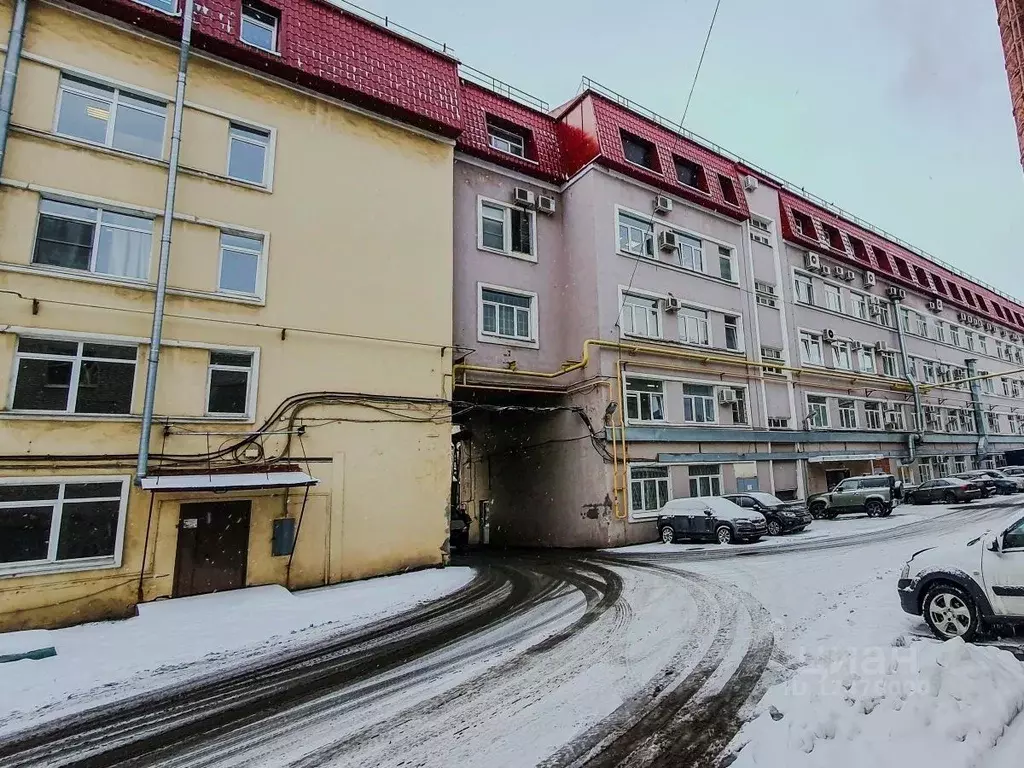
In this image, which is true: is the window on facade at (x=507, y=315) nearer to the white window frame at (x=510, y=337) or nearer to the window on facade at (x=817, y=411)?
the white window frame at (x=510, y=337)

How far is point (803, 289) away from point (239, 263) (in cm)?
2613

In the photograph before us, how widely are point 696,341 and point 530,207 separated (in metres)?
8.62

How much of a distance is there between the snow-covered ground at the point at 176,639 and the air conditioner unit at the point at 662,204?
53.5 feet

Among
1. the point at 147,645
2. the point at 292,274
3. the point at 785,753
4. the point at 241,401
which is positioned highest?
the point at 292,274

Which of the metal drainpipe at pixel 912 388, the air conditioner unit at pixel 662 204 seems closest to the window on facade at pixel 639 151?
the air conditioner unit at pixel 662 204

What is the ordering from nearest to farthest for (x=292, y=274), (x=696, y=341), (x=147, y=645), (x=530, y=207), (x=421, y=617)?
(x=147, y=645)
(x=421, y=617)
(x=292, y=274)
(x=530, y=207)
(x=696, y=341)

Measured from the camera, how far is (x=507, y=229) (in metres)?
19.1

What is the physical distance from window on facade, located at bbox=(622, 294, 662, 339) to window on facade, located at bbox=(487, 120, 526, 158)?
23.4ft

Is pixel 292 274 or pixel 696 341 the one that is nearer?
pixel 292 274

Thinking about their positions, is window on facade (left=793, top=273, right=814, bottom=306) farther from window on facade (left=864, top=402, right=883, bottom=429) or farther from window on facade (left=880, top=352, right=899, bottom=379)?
window on facade (left=880, top=352, right=899, bottom=379)

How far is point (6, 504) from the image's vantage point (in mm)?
9539

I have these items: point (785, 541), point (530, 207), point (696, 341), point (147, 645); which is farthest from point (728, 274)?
point (147, 645)

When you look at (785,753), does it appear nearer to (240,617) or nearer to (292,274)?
(240,617)

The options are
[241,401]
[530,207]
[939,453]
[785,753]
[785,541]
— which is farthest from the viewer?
[939,453]
